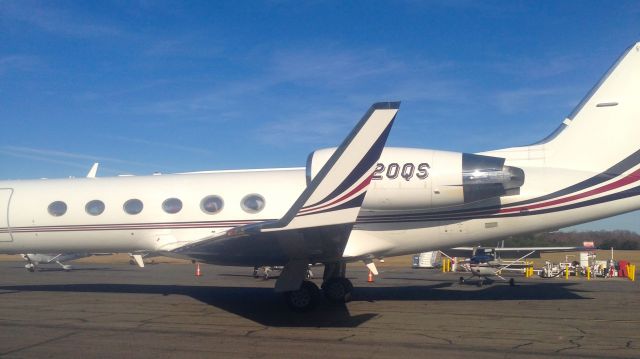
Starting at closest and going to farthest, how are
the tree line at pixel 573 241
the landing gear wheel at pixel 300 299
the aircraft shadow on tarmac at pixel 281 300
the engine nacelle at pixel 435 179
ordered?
the aircraft shadow on tarmac at pixel 281 300, the engine nacelle at pixel 435 179, the landing gear wheel at pixel 300 299, the tree line at pixel 573 241

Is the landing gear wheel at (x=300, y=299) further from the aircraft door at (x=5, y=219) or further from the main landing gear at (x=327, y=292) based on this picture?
the aircraft door at (x=5, y=219)

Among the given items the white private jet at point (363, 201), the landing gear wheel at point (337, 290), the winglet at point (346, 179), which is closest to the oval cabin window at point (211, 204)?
the white private jet at point (363, 201)

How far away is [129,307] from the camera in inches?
500

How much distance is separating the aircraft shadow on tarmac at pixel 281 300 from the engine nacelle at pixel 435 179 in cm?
243

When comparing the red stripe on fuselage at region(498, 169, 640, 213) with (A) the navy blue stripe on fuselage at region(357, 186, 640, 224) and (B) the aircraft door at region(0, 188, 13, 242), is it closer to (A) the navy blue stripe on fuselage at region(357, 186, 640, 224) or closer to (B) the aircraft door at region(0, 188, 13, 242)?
(A) the navy blue stripe on fuselage at region(357, 186, 640, 224)

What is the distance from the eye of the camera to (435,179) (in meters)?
11.3

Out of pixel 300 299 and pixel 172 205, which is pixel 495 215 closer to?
pixel 300 299

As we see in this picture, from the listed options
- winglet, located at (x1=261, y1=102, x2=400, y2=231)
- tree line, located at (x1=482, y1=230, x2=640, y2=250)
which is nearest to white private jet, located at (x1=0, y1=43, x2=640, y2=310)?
winglet, located at (x1=261, y1=102, x2=400, y2=231)

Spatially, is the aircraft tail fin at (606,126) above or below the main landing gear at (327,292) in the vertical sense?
above

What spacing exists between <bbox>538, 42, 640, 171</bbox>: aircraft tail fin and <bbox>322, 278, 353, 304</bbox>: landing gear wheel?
209 inches

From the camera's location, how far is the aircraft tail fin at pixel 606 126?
39.8 feet

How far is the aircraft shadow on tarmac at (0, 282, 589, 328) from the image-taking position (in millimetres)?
11094

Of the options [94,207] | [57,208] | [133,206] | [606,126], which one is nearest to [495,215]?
[606,126]

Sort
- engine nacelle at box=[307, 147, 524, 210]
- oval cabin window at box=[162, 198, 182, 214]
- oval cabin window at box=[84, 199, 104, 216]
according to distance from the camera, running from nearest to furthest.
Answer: engine nacelle at box=[307, 147, 524, 210]
oval cabin window at box=[162, 198, 182, 214]
oval cabin window at box=[84, 199, 104, 216]
